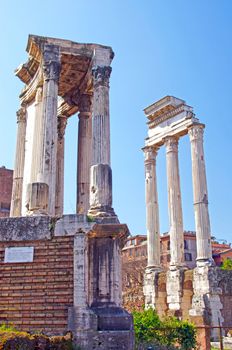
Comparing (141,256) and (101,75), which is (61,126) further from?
(141,256)

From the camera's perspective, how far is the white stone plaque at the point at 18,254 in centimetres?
975

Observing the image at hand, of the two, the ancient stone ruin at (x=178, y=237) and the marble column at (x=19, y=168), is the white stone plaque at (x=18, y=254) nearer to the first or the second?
the marble column at (x=19, y=168)

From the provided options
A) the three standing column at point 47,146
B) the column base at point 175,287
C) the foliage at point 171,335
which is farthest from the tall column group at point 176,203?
the three standing column at point 47,146

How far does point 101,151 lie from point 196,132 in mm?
19194

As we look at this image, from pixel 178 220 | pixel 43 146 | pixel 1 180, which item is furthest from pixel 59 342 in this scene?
pixel 1 180

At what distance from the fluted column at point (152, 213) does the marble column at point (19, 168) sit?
17.8 metres

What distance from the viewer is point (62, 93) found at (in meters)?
15.5

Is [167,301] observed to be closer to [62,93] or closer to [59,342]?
[62,93]

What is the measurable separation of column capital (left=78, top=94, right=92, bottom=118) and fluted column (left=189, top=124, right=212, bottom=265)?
592 inches

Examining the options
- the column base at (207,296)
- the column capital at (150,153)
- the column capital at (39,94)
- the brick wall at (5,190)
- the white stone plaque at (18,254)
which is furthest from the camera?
the brick wall at (5,190)

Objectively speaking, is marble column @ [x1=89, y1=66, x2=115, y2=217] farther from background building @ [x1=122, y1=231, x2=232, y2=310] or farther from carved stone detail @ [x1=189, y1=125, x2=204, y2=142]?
background building @ [x1=122, y1=231, x2=232, y2=310]

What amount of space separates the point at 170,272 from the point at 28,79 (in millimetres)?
18073

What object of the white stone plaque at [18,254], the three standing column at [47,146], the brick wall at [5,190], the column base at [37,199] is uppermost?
the brick wall at [5,190]

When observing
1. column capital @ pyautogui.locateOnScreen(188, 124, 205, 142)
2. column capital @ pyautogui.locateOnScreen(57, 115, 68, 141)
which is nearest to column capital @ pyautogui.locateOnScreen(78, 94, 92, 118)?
column capital @ pyautogui.locateOnScreen(57, 115, 68, 141)
